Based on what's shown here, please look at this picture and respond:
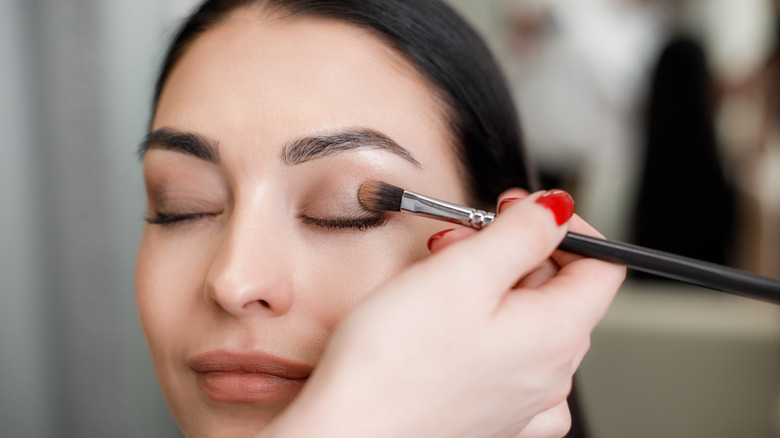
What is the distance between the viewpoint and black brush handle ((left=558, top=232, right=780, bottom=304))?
453 millimetres

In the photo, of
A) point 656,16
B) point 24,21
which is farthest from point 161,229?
point 656,16

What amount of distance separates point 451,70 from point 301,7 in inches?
7.8

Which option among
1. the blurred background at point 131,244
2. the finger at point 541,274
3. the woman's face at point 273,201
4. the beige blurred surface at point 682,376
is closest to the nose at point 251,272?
the woman's face at point 273,201

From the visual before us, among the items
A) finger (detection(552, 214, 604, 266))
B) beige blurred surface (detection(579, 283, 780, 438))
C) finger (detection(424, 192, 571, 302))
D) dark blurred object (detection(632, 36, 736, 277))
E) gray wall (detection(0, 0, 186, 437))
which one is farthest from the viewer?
dark blurred object (detection(632, 36, 736, 277))

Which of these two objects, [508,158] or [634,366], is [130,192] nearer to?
[508,158]

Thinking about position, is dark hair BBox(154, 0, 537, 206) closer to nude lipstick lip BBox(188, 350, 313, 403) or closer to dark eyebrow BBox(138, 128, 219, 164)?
dark eyebrow BBox(138, 128, 219, 164)

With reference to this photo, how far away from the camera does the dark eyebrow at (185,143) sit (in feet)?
2.01

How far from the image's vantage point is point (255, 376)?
0.56 m

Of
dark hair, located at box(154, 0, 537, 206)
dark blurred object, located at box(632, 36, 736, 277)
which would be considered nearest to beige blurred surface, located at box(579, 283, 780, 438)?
dark blurred object, located at box(632, 36, 736, 277)

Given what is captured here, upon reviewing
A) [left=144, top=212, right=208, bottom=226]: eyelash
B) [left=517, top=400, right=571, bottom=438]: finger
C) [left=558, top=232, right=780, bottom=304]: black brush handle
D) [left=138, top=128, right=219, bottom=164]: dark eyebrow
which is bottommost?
[left=517, top=400, right=571, bottom=438]: finger

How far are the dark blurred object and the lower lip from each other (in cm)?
156

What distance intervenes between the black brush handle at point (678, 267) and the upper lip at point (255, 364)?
0.28 m

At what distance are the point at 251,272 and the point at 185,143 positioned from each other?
0.61ft

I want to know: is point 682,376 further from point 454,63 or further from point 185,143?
point 185,143
